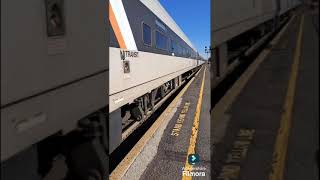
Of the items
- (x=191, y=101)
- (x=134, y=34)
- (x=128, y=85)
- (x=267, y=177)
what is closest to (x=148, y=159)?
(x=128, y=85)

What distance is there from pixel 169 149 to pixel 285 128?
245 cm

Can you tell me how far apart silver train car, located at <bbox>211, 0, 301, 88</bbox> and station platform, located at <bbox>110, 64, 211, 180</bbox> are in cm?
35

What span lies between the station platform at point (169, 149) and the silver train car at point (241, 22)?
1.15 ft

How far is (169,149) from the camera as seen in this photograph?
5.31 metres

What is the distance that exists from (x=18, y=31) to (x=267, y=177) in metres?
2.27

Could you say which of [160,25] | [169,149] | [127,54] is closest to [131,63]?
[127,54]

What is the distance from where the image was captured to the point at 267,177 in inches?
120

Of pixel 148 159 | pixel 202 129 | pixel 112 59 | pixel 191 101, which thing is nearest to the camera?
pixel 112 59

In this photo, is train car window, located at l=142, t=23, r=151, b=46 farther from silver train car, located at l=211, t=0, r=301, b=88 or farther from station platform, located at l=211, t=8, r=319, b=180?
station platform, located at l=211, t=8, r=319, b=180

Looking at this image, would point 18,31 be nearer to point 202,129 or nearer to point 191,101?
point 202,129

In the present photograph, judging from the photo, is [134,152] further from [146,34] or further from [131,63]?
[146,34]

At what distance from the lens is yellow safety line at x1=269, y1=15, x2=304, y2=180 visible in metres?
2.36

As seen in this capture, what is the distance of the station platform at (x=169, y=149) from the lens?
4.39 meters

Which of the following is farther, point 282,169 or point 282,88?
point 282,169
